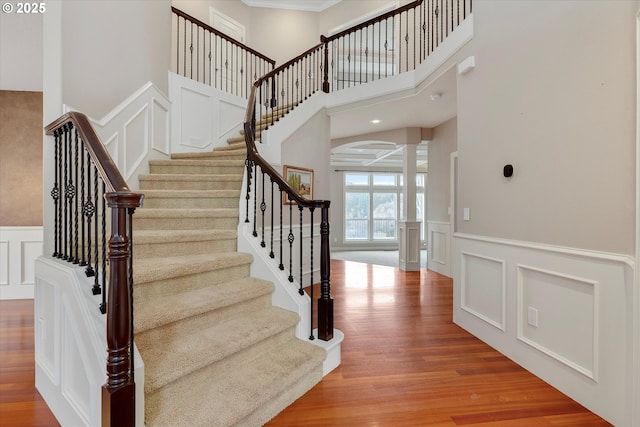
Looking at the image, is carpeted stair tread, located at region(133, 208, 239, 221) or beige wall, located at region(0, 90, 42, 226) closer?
carpeted stair tread, located at region(133, 208, 239, 221)

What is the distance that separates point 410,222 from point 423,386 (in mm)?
4434

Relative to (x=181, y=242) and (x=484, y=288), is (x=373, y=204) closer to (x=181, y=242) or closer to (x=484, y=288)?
(x=484, y=288)

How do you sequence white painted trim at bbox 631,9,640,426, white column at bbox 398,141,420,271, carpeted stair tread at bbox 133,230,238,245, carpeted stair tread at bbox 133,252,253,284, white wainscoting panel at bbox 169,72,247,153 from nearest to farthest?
white painted trim at bbox 631,9,640,426
carpeted stair tread at bbox 133,252,253,284
carpeted stair tread at bbox 133,230,238,245
white wainscoting panel at bbox 169,72,247,153
white column at bbox 398,141,420,271

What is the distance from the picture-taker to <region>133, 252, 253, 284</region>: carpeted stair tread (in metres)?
1.92

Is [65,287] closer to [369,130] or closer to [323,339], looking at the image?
[323,339]

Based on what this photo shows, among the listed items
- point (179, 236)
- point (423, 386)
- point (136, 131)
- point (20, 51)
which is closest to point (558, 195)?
point (423, 386)

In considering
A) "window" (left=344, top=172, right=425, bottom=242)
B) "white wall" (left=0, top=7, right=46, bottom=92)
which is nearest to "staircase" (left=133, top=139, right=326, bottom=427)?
"white wall" (left=0, top=7, right=46, bottom=92)

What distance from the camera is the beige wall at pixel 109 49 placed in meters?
2.47

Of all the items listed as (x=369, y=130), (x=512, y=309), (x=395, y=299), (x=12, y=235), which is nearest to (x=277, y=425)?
(x=512, y=309)

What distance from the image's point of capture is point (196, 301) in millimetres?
1971

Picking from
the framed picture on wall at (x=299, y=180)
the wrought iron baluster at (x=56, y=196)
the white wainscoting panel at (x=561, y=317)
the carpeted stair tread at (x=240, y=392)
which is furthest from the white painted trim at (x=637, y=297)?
the framed picture on wall at (x=299, y=180)

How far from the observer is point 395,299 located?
4238 mm

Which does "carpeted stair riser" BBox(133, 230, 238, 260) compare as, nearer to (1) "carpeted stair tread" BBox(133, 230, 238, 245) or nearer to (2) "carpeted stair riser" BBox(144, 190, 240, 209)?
(1) "carpeted stair tread" BBox(133, 230, 238, 245)

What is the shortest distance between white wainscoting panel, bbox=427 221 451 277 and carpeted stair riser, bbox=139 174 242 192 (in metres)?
4.13
